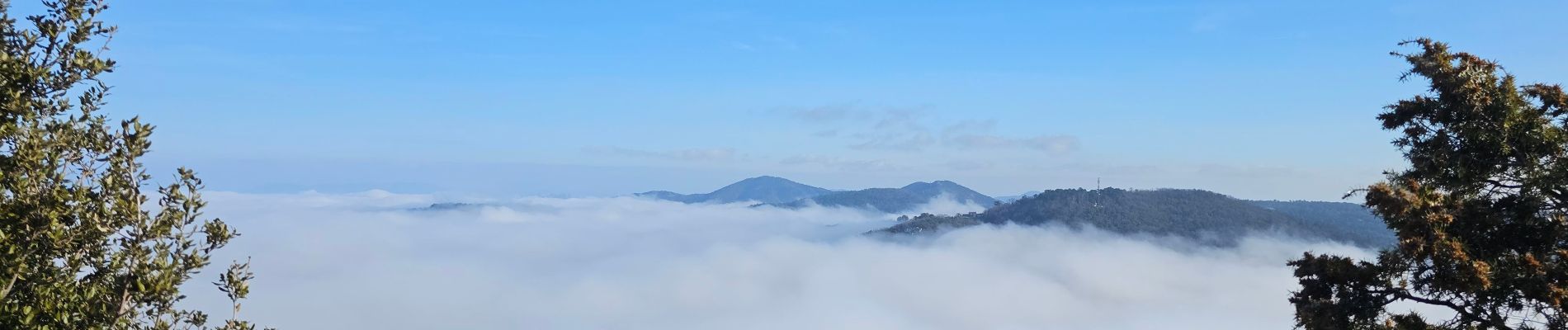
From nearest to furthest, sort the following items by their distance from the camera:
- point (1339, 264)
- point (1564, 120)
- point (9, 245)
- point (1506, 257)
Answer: point (9, 245) → point (1506, 257) → point (1564, 120) → point (1339, 264)

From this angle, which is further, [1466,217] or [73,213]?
[1466,217]

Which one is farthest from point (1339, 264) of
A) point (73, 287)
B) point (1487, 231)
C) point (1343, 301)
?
point (73, 287)

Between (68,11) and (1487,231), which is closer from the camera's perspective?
(68,11)

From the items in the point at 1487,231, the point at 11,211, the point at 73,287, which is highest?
the point at 1487,231

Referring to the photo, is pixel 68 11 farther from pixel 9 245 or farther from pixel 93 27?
pixel 9 245

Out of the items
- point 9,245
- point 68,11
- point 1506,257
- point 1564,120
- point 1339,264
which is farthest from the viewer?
point 1339,264

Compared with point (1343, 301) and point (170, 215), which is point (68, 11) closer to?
point (170, 215)

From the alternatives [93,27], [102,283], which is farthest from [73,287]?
[93,27]

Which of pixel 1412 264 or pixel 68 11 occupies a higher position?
pixel 68 11
